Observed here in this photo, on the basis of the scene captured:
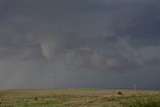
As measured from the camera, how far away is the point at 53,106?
59.5 meters

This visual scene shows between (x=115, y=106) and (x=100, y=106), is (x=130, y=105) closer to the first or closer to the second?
(x=115, y=106)

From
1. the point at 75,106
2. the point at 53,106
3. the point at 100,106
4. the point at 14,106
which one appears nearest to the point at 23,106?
the point at 14,106

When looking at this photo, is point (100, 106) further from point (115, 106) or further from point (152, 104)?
point (152, 104)

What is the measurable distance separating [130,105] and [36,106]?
22096mm

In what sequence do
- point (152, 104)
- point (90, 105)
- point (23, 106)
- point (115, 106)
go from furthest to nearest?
point (23, 106) → point (90, 105) → point (115, 106) → point (152, 104)

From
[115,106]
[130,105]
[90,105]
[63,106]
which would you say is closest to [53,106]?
[63,106]

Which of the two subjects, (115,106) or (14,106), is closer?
(115,106)

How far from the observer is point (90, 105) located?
55.3 m

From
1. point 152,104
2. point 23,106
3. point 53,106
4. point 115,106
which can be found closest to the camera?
point 152,104

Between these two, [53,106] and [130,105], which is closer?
[130,105]

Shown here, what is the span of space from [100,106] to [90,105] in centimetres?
363

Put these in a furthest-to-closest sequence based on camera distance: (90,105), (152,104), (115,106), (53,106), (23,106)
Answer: (23,106)
(53,106)
(90,105)
(115,106)
(152,104)

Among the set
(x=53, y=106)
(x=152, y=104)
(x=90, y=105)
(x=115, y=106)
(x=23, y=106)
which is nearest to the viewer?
(x=152, y=104)

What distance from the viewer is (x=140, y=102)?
43.9 metres
